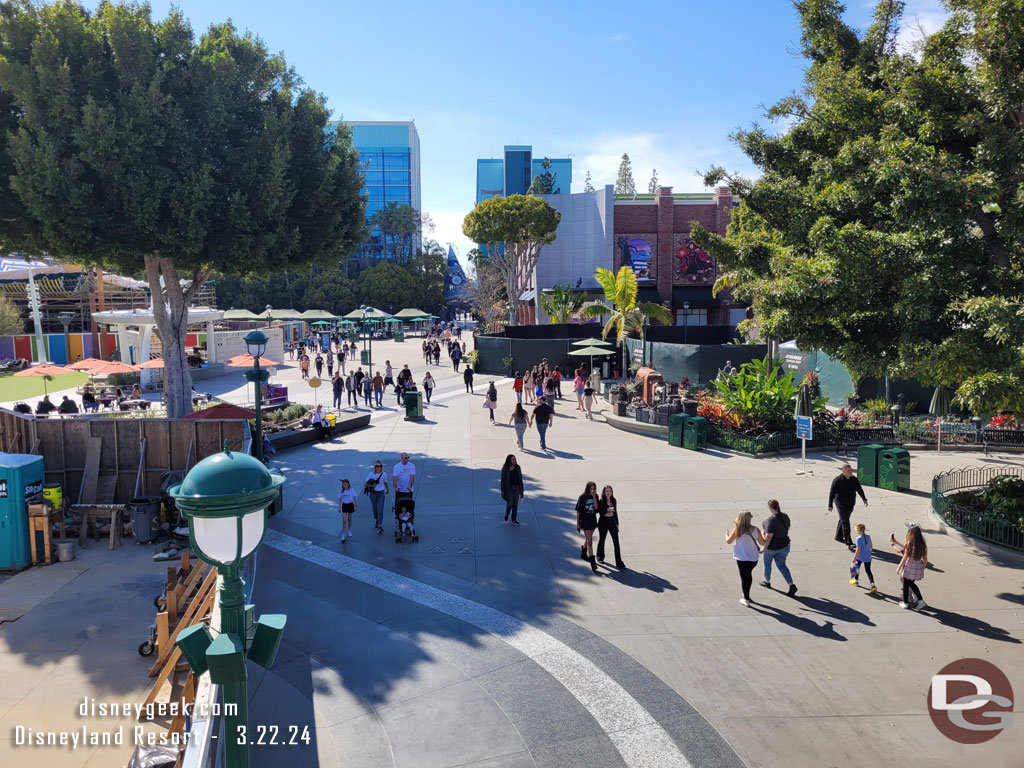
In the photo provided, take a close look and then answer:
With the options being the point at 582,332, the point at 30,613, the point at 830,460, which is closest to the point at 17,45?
the point at 30,613

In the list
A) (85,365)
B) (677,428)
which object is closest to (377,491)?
(677,428)

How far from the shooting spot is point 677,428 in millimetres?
18766

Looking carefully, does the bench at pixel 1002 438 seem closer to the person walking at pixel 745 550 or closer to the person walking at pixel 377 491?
the person walking at pixel 745 550

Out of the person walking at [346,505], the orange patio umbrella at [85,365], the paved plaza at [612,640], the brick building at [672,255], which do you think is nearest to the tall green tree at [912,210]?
the paved plaza at [612,640]

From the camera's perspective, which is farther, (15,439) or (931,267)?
(15,439)

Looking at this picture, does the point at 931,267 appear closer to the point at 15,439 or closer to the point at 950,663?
the point at 950,663

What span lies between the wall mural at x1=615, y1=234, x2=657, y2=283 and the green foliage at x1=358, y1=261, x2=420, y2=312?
36.4 meters

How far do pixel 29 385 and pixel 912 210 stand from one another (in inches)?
1518

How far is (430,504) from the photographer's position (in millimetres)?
13758

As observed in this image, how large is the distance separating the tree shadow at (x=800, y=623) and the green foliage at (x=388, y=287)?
251 feet

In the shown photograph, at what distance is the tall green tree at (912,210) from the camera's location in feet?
30.7

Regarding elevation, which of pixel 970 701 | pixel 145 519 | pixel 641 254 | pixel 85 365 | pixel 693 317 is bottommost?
pixel 970 701

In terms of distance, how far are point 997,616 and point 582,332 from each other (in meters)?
32.7

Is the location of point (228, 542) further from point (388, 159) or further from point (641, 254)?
point (388, 159)
